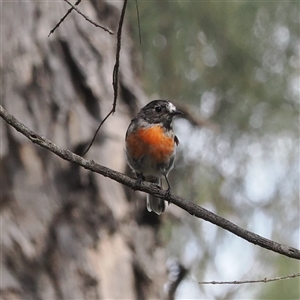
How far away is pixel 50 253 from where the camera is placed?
12.6ft

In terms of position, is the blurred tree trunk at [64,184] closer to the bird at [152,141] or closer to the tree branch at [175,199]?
the bird at [152,141]

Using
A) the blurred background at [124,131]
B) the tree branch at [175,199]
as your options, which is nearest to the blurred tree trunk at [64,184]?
the blurred background at [124,131]

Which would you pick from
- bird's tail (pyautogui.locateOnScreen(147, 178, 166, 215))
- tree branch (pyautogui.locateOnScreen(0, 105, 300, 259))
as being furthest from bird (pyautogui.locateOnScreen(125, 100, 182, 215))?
tree branch (pyautogui.locateOnScreen(0, 105, 300, 259))

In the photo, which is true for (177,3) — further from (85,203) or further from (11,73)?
(85,203)

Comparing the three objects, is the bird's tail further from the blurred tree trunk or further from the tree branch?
the tree branch

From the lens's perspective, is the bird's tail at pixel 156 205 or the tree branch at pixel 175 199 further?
the bird's tail at pixel 156 205

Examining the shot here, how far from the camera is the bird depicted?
3354mm

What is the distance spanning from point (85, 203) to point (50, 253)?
15.8 inches

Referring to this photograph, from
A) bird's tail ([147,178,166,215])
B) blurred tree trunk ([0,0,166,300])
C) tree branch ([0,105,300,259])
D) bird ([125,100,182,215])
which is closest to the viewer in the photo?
tree branch ([0,105,300,259])

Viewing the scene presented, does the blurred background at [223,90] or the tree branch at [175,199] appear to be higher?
the blurred background at [223,90]

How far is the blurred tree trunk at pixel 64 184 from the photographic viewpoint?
3.80m

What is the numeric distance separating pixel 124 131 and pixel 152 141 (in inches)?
41.5

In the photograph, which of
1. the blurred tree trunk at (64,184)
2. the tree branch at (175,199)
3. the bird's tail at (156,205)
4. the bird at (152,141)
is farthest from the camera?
the blurred tree trunk at (64,184)

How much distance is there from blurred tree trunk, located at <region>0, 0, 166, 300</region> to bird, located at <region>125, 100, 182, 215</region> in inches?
22.3
